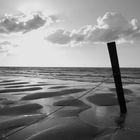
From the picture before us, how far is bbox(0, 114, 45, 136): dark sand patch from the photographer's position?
5689mm

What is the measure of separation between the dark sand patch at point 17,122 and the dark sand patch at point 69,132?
3.62 feet

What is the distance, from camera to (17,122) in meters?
6.26

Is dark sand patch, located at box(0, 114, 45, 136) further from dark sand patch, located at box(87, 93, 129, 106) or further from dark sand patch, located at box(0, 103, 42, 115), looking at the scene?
dark sand patch, located at box(87, 93, 129, 106)

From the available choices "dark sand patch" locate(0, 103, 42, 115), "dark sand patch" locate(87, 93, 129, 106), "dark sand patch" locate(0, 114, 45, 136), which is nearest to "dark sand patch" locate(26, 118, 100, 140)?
"dark sand patch" locate(0, 114, 45, 136)

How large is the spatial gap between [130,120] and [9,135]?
4686 millimetres

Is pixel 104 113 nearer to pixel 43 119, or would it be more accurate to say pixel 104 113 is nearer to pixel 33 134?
pixel 43 119

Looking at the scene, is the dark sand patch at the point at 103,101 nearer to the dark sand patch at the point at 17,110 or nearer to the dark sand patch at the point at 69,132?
the dark sand patch at the point at 69,132

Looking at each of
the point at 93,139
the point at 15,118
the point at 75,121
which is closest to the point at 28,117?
the point at 15,118

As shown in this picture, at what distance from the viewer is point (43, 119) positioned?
265 inches

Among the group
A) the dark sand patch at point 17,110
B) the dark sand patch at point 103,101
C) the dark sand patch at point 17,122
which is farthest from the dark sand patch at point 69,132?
the dark sand patch at point 103,101

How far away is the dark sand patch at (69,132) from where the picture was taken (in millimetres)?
5008

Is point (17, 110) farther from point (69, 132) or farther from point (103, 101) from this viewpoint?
point (103, 101)

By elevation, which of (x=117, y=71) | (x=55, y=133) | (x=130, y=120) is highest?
(x=117, y=71)

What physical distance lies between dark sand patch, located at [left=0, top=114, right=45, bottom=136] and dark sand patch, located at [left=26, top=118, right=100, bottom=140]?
110 centimetres
